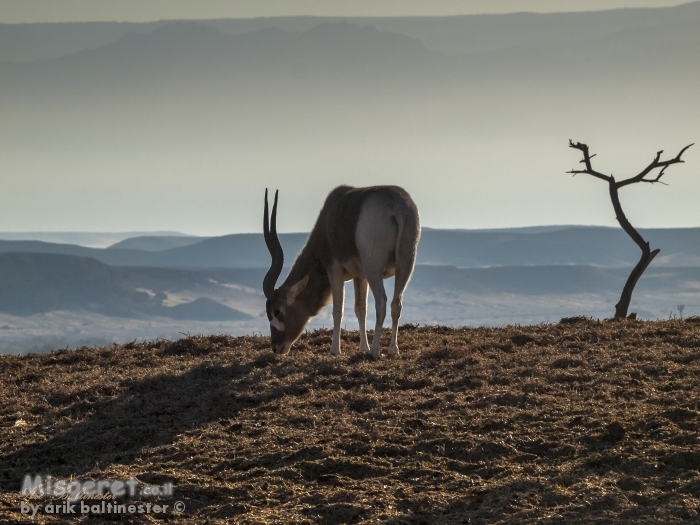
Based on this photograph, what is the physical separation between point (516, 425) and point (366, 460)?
67.2 inches

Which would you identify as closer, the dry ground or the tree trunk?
the dry ground

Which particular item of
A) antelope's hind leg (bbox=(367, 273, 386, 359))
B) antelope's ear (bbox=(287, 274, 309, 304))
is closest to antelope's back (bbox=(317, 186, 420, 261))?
antelope's hind leg (bbox=(367, 273, 386, 359))

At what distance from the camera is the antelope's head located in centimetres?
1582

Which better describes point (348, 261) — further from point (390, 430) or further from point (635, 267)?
point (635, 267)

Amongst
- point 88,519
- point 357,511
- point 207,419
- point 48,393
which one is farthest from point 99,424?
point 357,511

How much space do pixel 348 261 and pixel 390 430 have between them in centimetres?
526

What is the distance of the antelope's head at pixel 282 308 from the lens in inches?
623

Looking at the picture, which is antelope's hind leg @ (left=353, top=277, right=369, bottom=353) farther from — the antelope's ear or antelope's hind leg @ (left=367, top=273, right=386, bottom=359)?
antelope's hind leg @ (left=367, top=273, right=386, bottom=359)

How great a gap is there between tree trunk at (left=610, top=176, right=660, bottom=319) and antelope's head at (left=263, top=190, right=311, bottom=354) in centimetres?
604

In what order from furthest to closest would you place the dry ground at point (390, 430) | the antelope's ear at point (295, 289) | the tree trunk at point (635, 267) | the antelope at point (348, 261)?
the tree trunk at point (635, 267) → the antelope's ear at point (295, 289) → the antelope at point (348, 261) → the dry ground at point (390, 430)

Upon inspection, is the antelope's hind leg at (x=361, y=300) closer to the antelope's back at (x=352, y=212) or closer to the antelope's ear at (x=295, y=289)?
the antelope's ear at (x=295, y=289)

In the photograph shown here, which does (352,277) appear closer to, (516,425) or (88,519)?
(516,425)

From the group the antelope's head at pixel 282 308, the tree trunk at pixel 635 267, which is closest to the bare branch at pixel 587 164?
the tree trunk at pixel 635 267

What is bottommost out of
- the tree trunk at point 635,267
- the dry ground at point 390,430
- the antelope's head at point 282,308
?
the dry ground at point 390,430
